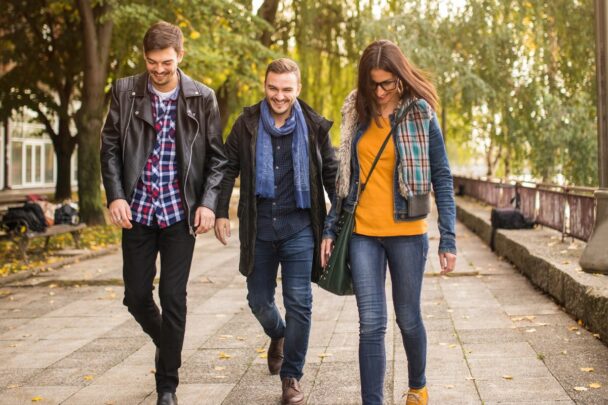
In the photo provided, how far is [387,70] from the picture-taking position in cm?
464

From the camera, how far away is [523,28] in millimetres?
22219

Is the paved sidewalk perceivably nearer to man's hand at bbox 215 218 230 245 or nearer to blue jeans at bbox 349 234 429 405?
blue jeans at bbox 349 234 429 405

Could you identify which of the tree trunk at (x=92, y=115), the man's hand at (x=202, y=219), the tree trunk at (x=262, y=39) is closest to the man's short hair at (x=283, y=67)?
the man's hand at (x=202, y=219)

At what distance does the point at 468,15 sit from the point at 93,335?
57.7 ft

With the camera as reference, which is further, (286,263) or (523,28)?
(523,28)

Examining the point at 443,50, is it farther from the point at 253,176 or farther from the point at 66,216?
the point at 253,176

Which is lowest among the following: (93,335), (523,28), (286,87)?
(93,335)

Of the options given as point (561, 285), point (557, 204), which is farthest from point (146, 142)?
point (557, 204)

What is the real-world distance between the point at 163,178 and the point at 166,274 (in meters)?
0.51

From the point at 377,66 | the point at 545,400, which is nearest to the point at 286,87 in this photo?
the point at 377,66

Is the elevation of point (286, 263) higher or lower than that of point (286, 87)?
lower

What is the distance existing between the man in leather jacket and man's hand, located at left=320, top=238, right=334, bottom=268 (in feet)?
1.98

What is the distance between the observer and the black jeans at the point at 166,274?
5086mm

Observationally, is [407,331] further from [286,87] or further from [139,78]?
[139,78]
